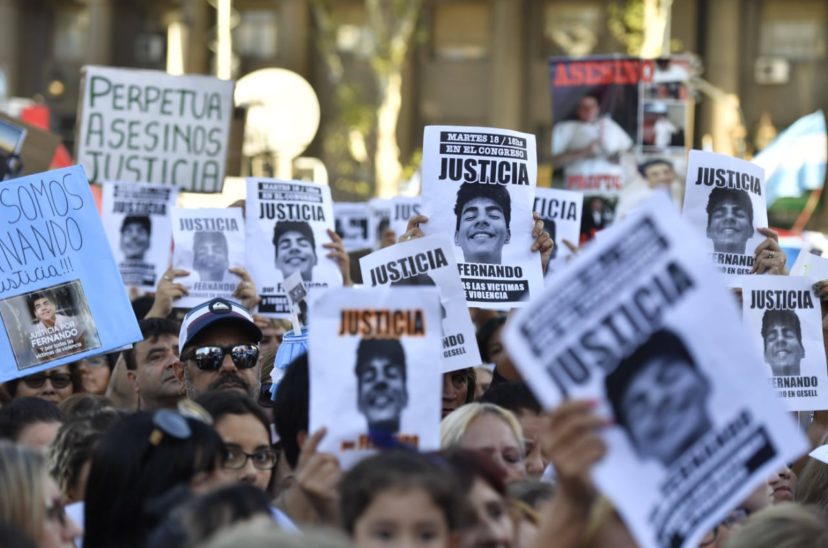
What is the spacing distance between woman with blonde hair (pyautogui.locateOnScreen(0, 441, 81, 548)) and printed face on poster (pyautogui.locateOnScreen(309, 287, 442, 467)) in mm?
756

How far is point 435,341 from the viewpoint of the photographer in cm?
Answer: 470

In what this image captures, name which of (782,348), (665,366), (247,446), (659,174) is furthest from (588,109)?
A: (665,366)

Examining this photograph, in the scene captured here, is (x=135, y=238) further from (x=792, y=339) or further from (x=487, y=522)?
(x=487, y=522)

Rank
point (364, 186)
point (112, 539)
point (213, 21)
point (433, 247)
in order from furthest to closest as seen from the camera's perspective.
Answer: point (213, 21), point (364, 186), point (433, 247), point (112, 539)

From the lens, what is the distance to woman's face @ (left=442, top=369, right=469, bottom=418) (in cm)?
717

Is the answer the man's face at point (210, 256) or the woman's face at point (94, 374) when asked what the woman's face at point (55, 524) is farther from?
the man's face at point (210, 256)

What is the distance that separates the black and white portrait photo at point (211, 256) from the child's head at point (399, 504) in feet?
16.9

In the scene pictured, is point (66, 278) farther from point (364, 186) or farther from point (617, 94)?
point (364, 186)

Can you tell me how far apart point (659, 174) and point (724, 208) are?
17.6 ft

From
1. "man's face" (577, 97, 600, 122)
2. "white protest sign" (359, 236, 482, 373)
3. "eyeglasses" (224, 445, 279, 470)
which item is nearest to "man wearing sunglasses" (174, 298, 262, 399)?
"white protest sign" (359, 236, 482, 373)

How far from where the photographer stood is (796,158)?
532 inches

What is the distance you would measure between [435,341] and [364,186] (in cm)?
3780

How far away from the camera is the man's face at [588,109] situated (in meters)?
13.2

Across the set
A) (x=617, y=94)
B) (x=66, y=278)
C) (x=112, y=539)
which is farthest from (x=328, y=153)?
(x=112, y=539)
